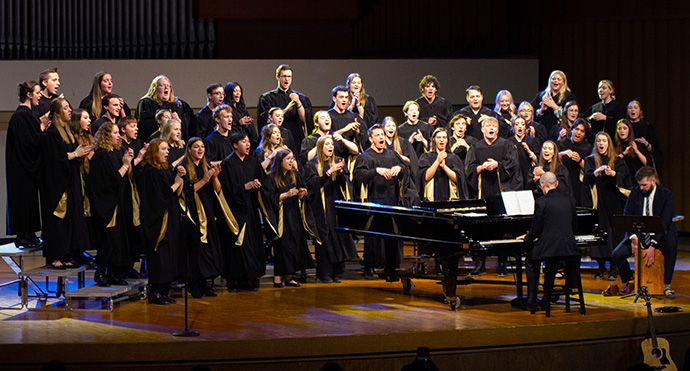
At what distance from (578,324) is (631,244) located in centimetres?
154

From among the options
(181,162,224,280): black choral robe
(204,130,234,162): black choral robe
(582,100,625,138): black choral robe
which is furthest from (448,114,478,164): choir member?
(181,162,224,280): black choral robe

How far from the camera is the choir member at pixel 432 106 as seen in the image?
9.52 meters

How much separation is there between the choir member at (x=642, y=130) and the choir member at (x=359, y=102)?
8.64 ft

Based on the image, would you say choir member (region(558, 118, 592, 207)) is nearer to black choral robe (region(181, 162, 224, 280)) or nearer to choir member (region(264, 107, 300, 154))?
choir member (region(264, 107, 300, 154))

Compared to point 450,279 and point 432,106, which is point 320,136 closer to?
point 432,106

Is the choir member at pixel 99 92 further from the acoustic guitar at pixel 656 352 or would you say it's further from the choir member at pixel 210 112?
the acoustic guitar at pixel 656 352

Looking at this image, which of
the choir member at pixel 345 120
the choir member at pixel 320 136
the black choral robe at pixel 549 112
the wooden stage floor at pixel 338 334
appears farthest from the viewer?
the black choral robe at pixel 549 112

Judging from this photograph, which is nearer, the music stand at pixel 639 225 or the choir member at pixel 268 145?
the music stand at pixel 639 225

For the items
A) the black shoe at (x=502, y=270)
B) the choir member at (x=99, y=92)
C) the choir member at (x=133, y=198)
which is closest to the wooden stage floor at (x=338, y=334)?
the choir member at (x=133, y=198)

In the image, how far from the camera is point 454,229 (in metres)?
6.86

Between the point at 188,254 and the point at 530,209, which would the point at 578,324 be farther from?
the point at 188,254

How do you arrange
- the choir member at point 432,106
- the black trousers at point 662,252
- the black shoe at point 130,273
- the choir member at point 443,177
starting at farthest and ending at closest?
1. the choir member at point 432,106
2. the choir member at point 443,177
3. the black shoe at point 130,273
4. the black trousers at point 662,252

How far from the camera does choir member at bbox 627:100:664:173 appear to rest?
9.45 metres

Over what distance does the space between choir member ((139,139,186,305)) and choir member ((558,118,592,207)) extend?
3854 mm
